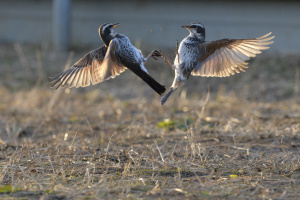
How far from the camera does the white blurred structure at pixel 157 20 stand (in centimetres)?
1288

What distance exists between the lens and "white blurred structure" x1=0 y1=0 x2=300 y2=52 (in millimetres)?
12883

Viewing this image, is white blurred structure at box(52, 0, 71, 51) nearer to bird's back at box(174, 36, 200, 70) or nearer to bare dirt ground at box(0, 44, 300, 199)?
bare dirt ground at box(0, 44, 300, 199)

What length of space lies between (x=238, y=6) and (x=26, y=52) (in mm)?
5985

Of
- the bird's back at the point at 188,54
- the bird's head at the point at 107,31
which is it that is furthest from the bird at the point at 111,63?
the bird's back at the point at 188,54

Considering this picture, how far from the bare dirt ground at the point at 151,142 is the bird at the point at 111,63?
55 centimetres

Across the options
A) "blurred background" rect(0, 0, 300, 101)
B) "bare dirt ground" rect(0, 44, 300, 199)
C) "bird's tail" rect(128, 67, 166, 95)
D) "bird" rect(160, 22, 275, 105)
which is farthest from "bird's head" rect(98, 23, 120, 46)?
"blurred background" rect(0, 0, 300, 101)

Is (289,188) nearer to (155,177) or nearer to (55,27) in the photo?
(155,177)

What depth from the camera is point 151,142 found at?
223 inches

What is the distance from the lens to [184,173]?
14.0 feet

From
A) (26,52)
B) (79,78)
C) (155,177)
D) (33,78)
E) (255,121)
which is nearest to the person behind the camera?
(155,177)

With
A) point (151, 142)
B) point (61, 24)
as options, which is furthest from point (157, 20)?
point (151, 142)

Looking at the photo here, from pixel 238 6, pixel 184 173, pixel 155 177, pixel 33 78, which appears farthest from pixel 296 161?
pixel 238 6

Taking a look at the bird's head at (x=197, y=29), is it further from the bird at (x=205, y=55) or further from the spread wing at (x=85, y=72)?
the spread wing at (x=85, y=72)

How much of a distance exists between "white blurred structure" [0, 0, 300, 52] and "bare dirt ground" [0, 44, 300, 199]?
198cm
